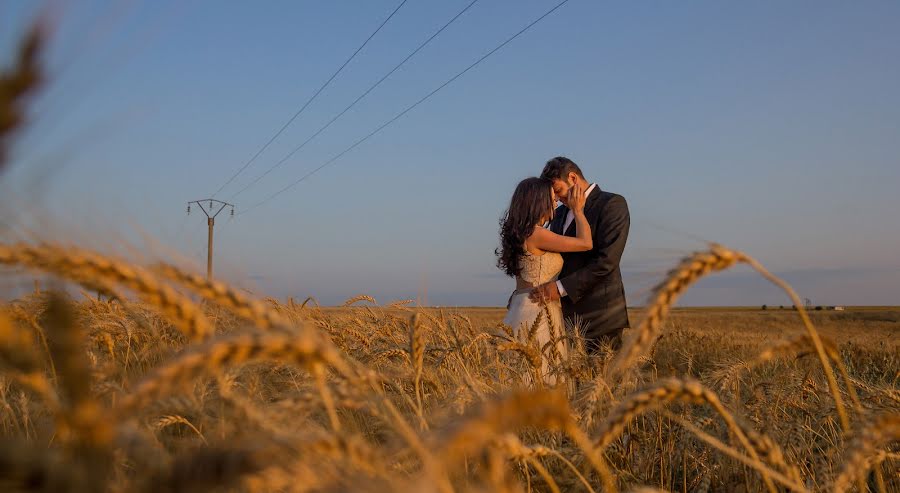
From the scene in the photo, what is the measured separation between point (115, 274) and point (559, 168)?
6115 mm

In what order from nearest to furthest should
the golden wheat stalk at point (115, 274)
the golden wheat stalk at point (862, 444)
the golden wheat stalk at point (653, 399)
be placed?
the golden wheat stalk at point (115, 274) → the golden wheat stalk at point (653, 399) → the golden wheat stalk at point (862, 444)

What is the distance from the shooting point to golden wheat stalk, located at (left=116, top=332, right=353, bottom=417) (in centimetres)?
73

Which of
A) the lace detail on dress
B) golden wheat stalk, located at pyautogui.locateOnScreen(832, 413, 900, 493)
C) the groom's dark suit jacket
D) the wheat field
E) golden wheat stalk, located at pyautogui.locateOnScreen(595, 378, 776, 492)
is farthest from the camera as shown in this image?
the lace detail on dress

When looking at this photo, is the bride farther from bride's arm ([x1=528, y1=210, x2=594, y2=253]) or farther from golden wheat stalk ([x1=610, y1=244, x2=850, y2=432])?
golden wheat stalk ([x1=610, y1=244, x2=850, y2=432])

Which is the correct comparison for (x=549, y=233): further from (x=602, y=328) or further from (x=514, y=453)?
(x=514, y=453)

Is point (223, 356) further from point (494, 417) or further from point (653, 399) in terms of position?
point (653, 399)

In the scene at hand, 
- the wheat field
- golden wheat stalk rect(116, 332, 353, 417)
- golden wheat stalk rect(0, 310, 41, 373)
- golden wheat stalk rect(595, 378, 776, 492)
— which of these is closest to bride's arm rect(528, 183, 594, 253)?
the wheat field

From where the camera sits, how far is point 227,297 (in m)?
1.15

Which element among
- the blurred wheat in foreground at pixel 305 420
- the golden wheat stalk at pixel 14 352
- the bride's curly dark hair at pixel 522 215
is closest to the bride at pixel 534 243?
the bride's curly dark hair at pixel 522 215

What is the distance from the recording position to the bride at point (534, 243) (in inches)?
264

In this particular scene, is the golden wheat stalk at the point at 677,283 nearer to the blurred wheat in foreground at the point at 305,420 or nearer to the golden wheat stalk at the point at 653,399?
the blurred wheat in foreground at the point at 305,420

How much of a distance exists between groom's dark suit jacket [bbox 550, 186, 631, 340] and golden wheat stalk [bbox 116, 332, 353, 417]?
5850 mm

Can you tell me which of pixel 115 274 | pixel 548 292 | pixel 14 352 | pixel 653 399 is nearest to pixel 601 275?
pixel 548 292

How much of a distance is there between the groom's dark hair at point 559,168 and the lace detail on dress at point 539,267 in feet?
2.62
